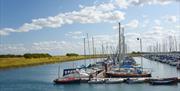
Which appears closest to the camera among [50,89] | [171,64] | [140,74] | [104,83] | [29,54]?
[50,89]

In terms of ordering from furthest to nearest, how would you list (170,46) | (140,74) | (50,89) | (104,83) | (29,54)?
1. (29,54)
2. (170,46)
3. (140,74)
4. (104,83)
5. (50,89)

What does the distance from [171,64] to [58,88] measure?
49430 mm

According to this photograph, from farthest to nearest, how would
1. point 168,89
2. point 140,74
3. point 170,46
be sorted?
point 170,46 → point 140,74 → point 168,89

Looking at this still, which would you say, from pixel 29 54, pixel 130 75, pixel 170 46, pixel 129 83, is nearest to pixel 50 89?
pixel 129 83

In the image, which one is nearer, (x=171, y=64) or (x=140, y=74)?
(x=140, y=74)

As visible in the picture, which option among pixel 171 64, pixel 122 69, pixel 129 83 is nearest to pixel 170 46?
pixel 171 64

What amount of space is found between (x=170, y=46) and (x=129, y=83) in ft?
250

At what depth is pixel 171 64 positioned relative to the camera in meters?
95.9

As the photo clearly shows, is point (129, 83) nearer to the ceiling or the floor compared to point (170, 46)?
nearer to the floor

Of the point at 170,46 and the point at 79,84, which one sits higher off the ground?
the point at 170,46

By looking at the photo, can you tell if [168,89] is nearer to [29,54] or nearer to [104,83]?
[104,83]

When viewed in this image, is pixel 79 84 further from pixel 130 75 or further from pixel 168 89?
pixel 168 89

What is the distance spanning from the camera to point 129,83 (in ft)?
182

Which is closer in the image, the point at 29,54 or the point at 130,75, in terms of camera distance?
the point at 130,75
